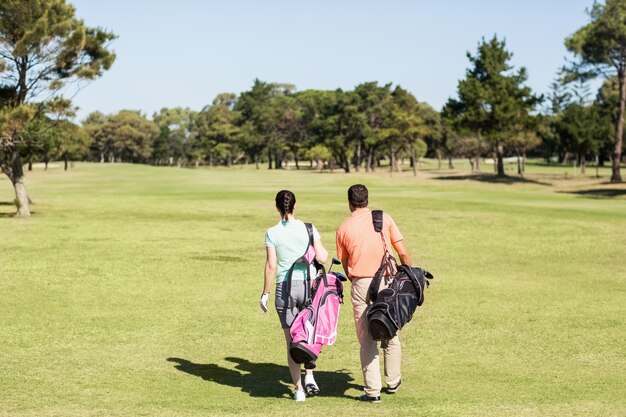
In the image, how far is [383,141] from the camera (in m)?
128

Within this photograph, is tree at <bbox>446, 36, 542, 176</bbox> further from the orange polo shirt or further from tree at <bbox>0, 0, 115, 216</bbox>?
the orange polo shirt

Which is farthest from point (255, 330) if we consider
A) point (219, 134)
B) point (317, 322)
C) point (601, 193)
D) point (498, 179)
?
point (219, 134)

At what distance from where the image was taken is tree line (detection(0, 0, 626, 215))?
3875 centimetres

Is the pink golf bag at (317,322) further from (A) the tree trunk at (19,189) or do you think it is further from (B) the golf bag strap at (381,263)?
(A) the tree trunk at (19,189)

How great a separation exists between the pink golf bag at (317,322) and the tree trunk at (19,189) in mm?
32464

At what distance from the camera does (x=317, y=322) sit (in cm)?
912

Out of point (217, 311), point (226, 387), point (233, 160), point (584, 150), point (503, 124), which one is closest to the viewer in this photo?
point (226, 387)

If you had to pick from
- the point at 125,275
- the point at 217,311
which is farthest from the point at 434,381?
the point at 125,275

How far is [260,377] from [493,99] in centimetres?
8408

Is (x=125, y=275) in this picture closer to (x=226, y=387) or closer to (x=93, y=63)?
(x=226, y=387)

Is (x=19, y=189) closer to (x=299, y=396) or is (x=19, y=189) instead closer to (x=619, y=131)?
(x=299, y=396)

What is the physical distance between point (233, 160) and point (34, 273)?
558 feet

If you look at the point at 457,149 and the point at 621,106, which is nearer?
the point at 621,106

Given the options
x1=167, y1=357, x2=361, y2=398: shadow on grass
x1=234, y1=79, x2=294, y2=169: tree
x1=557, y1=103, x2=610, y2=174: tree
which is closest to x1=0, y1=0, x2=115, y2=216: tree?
x1=167, y1=357, x2=361, y2=398: shadow on grass
